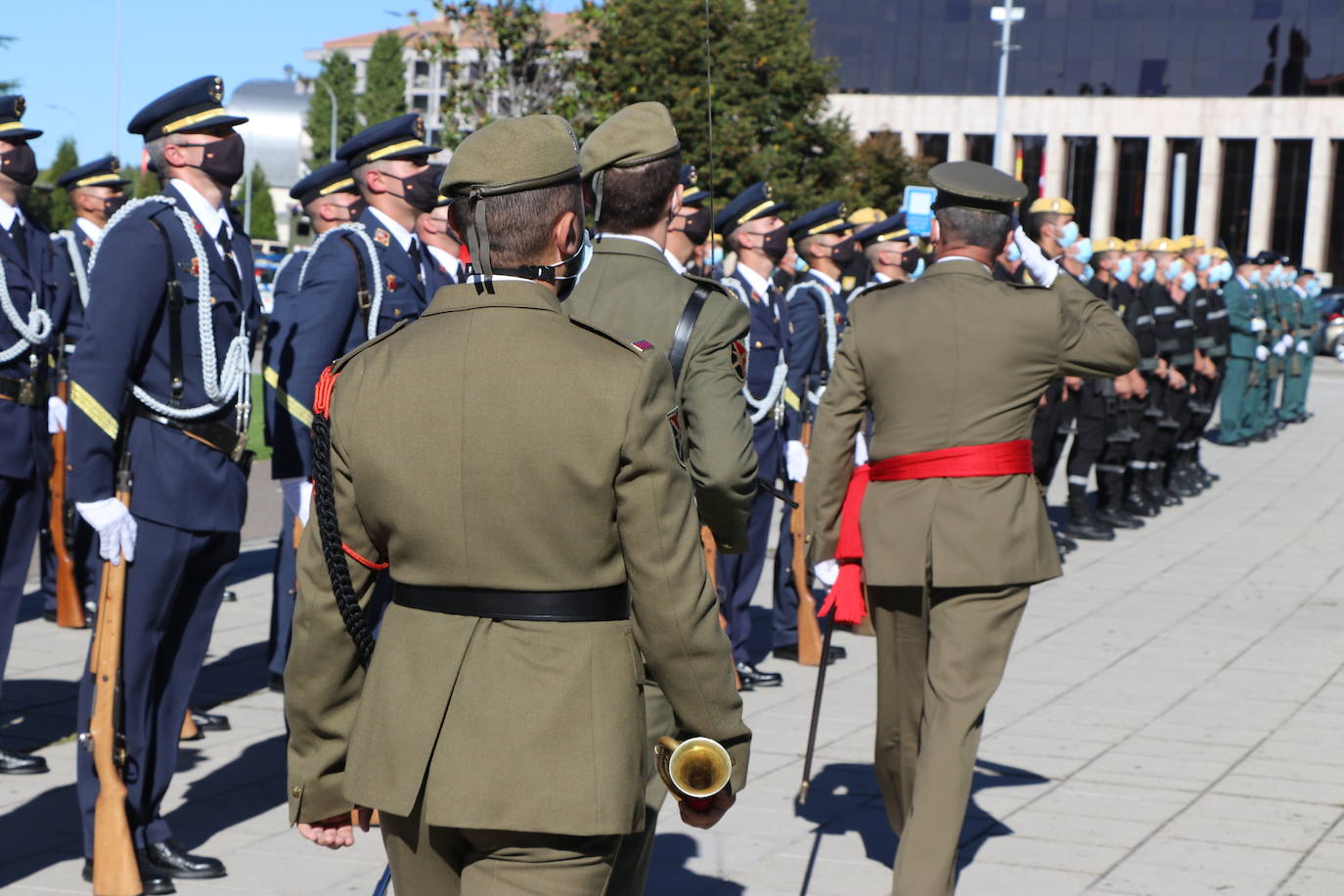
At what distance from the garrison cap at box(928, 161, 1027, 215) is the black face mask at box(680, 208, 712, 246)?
258 cm

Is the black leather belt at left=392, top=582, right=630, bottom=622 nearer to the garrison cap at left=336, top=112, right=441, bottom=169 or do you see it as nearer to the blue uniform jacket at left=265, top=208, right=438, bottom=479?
the blue uniform jacket at left=265, top=208, right=438, bottom=479

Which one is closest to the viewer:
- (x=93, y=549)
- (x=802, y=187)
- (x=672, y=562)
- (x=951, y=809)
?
(x=672, y=562)

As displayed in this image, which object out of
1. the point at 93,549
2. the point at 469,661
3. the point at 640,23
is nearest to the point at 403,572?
the point at 469,661

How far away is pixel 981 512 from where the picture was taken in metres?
4.86

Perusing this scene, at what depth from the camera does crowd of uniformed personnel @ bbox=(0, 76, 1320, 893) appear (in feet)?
9.03

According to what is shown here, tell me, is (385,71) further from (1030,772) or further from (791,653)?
(1030,772)

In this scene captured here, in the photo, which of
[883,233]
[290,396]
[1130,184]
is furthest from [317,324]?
[1130,184]

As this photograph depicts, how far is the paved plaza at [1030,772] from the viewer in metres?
5.41

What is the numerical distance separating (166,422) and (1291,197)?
64853mm

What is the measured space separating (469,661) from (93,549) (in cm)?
606

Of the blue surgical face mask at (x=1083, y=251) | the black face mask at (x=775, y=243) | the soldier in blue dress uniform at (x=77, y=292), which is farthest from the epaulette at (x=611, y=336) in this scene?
the blue surgical face mask at (x=1083, y=251)

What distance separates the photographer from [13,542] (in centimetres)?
622

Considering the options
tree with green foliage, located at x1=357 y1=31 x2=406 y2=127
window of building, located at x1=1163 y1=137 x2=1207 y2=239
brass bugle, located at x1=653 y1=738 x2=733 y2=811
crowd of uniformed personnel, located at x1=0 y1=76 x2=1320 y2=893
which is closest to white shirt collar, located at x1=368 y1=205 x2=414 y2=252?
crowd of uniformed personnel, located at x1=0 y1=76 x2=1320 y2=893

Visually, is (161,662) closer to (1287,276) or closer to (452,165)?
(452,165)
